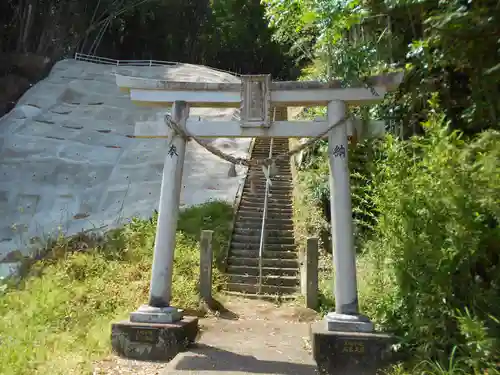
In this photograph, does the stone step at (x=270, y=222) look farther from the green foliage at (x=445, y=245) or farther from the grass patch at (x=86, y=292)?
the green foliage at (x=445, y=245)

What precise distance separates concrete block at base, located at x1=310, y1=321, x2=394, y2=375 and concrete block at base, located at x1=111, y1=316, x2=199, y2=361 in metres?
1.60

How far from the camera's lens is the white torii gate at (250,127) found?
5.90 m

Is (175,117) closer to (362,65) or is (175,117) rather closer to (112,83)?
(362,65)

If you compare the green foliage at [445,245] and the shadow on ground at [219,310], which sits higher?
the green foliage at [445,245]

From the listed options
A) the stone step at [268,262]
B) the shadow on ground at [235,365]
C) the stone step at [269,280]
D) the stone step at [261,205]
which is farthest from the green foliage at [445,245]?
the stone step at [261,205]

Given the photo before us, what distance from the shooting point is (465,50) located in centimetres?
716

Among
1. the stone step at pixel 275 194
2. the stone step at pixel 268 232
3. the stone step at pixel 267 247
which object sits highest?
the stone step at pixel 275 194

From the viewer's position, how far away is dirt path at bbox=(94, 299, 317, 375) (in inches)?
200

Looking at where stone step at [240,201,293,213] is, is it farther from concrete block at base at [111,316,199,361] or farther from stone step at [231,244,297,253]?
concrete block at base at [111,316,199,361]

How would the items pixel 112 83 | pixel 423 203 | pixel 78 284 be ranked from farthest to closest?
pixel 112 83 < pixel 78 284 < pixel 423 203

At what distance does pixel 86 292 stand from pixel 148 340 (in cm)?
284

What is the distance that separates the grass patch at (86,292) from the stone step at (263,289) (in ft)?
1.18

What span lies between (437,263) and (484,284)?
0.55m

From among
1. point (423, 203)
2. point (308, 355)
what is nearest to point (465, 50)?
point (423, 203)
